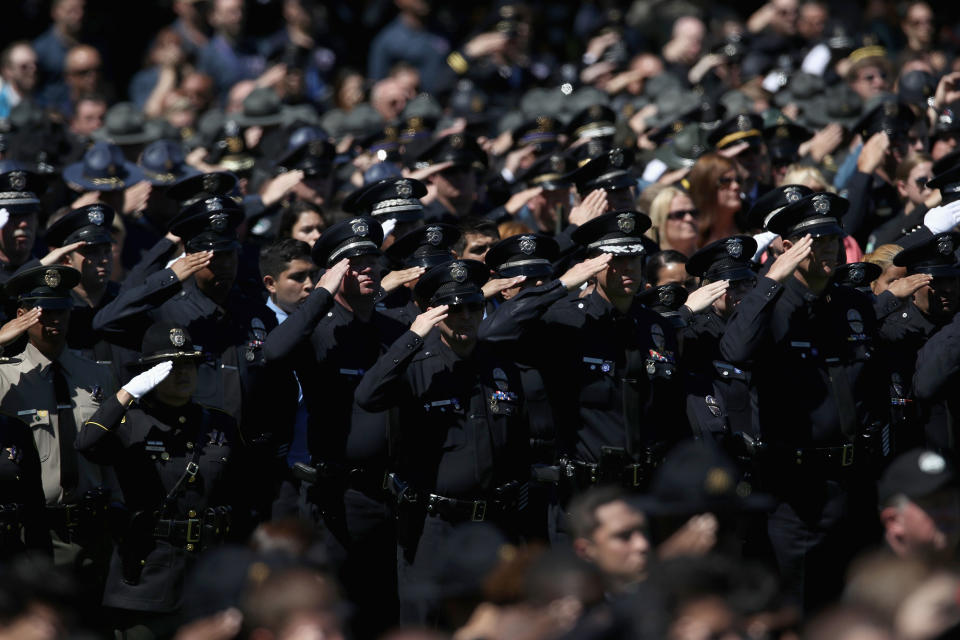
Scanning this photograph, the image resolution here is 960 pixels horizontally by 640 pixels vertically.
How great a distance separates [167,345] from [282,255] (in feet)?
4.89

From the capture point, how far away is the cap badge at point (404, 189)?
32.4 feet

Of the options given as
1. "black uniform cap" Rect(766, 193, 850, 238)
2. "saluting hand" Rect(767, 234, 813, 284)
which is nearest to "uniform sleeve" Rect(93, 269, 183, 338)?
"saluting hand" Rect(767, 234, 813, 284)

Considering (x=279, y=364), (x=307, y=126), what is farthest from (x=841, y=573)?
(x=307, y=126)

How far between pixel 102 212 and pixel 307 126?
3.47m

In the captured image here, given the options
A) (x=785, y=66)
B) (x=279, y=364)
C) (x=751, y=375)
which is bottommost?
(x=785, y=66)

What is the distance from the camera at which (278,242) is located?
31.6 feet

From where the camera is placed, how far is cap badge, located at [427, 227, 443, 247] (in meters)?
9.14

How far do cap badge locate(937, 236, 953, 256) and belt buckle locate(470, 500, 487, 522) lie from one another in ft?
10.4

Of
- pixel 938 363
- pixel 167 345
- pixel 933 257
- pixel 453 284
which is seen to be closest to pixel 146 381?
pixel 167 345

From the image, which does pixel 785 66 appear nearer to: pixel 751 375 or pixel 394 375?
pixel 751 375

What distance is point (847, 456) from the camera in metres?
8.77

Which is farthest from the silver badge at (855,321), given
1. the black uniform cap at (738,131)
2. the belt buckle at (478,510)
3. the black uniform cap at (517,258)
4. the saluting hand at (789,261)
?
the black uniform cap at (738,131)

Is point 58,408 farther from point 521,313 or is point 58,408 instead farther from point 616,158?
point 616,158

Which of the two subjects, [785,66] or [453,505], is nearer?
[453,505]
